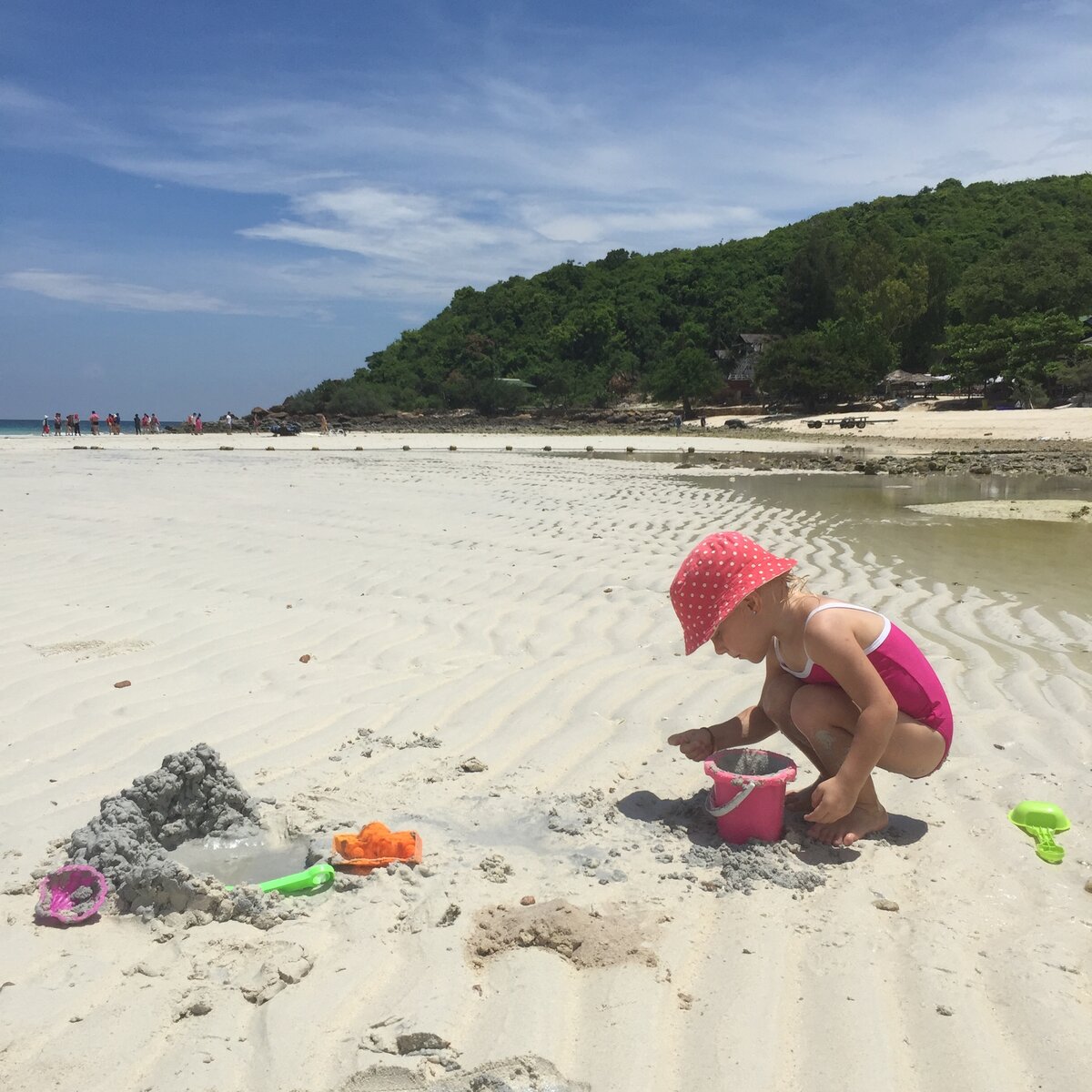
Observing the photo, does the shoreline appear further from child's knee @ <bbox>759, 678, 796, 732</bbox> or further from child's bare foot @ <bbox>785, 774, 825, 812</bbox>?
child's knee @ <bbox>759, 678, 796, 732</bbox>

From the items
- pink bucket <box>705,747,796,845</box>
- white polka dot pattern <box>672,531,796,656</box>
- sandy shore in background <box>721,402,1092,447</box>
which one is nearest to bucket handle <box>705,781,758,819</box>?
pink bucket <box>705,747,796,845</box>

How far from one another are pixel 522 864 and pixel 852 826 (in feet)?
3.52

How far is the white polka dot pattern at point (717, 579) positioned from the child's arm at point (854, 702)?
0.80 feet

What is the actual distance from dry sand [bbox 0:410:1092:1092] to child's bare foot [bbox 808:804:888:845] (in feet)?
0.23

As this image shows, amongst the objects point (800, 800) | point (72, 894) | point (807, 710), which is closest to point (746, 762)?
point (800, 800)

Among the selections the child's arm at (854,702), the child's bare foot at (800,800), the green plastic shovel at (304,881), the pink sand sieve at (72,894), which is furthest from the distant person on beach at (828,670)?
the pink sand sieve at (72,894)

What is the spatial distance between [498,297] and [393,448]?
7724cm

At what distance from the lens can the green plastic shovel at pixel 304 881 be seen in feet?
8.79

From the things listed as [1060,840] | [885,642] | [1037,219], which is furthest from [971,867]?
[1037,219]

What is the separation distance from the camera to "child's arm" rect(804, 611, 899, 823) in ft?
9.39

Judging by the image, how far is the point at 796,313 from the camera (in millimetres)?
78750

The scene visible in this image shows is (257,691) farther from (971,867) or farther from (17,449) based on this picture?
(17,449)

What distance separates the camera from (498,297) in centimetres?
10494

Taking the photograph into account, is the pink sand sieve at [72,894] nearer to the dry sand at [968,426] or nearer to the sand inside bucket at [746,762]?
the sand inside bucket at [746,762]
